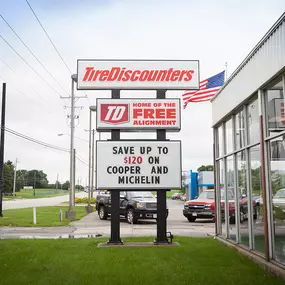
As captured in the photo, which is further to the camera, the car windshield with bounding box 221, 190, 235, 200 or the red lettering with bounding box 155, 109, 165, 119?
the red lettering with bounding box 155, 109, 165, 119

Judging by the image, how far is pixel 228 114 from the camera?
12.2 m

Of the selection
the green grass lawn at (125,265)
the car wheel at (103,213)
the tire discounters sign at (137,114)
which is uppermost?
the tire discounters sign at (137,114)

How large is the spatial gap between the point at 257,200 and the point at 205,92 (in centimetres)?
902

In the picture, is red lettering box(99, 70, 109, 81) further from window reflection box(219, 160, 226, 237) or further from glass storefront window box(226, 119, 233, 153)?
window reflection box(219, 160, 226, 237)

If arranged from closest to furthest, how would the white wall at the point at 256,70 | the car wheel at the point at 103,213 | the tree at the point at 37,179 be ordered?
the white wall at the point at 256,70 → the car wheel at the point at 103,213 → the tree at the point at 37,179

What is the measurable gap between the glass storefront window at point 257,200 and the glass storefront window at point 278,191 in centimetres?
72

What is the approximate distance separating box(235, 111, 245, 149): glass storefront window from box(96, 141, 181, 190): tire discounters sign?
2113 mm

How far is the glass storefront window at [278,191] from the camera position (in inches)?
315

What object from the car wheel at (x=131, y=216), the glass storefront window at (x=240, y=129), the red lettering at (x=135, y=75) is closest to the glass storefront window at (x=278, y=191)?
the glass storefront window at (x=240, y=129)

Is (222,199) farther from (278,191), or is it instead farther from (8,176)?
(8,176)

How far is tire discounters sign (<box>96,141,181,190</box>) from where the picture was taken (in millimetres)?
12648

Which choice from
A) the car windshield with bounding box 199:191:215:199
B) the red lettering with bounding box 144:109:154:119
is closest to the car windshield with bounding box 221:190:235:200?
the red lettering with bounding box 144:109:154:119

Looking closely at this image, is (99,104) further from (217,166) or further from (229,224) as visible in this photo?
(229,224)

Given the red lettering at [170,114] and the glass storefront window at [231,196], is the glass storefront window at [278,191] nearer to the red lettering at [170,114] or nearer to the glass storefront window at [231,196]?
the glass storefront window at [231,196]
